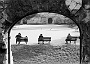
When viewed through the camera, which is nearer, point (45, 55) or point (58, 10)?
point (58, 10)

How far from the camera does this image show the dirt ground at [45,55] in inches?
402

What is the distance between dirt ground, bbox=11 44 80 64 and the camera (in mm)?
10219

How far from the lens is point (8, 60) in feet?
21.6

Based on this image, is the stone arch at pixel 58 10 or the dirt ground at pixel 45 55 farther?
the dirt ground at pixel 45 55

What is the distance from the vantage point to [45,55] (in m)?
11.2

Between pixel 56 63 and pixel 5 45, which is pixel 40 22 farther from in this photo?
pixel 5 45

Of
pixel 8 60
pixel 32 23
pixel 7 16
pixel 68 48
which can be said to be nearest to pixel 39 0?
pixel 7 16

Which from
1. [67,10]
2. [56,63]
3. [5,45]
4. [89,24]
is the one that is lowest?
[56,63]

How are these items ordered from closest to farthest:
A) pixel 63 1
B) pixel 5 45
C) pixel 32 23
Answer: pixel 63 1 → pixel 5 45 → pixel 32 23

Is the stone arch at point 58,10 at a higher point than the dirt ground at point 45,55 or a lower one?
higher

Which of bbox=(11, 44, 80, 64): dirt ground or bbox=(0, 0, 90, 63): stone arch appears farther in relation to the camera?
bbox=(11, 44, 80, 64): dirt ground

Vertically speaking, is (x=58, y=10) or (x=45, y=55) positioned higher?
(x=58, y=10)

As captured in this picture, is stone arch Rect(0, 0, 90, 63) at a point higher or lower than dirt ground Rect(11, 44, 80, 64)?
higher

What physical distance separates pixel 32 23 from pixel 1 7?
96.1 ft
